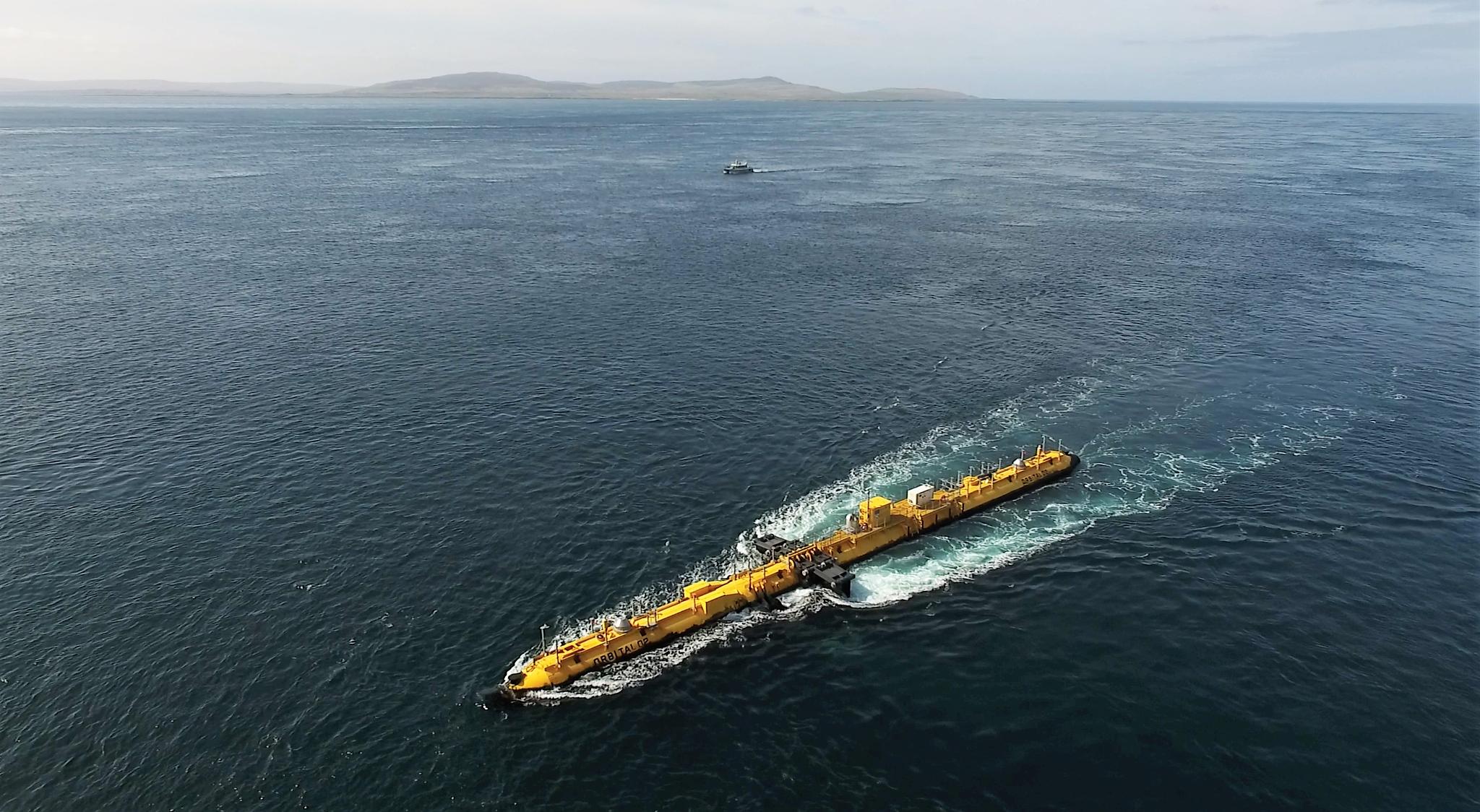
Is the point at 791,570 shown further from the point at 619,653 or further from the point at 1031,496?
the point at 1031,496

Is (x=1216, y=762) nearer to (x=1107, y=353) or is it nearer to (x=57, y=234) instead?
(x=1107, y=353)

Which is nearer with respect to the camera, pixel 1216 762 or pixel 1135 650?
pixel 1216 762

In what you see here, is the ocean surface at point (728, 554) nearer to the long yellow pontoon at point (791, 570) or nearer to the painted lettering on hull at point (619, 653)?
the painted lettering on hull at point (619, 653)

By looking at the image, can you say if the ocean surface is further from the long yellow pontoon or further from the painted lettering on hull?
the long yellow pontoon

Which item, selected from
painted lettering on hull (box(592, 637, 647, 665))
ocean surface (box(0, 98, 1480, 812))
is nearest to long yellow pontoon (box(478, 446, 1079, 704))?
painted lettering on hull (box(592, 637, 647, 665))

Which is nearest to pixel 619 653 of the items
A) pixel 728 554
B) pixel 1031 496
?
pixel 728 554

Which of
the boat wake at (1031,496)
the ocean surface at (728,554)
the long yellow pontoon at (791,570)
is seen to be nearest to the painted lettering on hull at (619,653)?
the long yellow pontoon at (791,570)

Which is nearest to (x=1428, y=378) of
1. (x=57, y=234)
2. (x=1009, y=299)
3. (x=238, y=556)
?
(x=1009, y=299)
